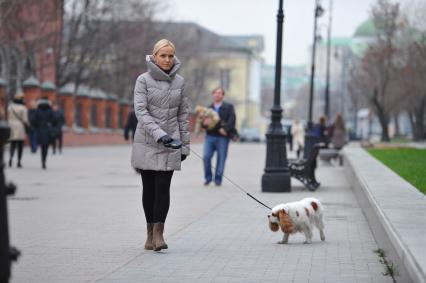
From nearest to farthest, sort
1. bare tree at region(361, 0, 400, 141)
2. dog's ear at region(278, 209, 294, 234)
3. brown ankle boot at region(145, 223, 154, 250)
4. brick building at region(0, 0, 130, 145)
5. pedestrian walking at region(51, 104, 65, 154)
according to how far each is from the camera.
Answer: brown ankle boot at region(145, 223, 154, 250) → dog's ear at region(278, 209, 294, 234) → pedestrian walking at region(51, 104, 65, 154) → brick building at region(0, 0, 130, 145) → bare tree at region(361, 0, 400, 141)

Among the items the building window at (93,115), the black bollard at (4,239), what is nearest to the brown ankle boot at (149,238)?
the black bollard at (4,239)

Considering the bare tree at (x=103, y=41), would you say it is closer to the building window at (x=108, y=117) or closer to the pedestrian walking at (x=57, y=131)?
the building window at (x=108, y=117)

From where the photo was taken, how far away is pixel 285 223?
1091 cm

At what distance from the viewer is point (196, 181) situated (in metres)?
22.7

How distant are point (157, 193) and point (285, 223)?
1408 mm

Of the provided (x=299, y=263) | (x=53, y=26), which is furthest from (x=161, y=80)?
(x=53, y=26)

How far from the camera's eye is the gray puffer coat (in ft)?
33.4

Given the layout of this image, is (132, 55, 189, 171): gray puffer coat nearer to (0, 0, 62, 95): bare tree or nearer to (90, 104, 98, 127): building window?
(0, 0, 62, 95): bare tree

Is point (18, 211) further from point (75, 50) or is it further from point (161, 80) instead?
point (75, 50)

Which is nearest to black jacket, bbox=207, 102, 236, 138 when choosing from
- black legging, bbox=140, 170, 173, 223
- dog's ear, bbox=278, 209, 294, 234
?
dog's ear, bbox=278, 209, 294, 234

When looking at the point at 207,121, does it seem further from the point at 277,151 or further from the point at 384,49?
the point at 384,49

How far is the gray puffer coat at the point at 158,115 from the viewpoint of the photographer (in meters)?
10.2

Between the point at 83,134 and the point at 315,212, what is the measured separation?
46.9 meters

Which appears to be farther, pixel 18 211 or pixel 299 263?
pixel 18 211
